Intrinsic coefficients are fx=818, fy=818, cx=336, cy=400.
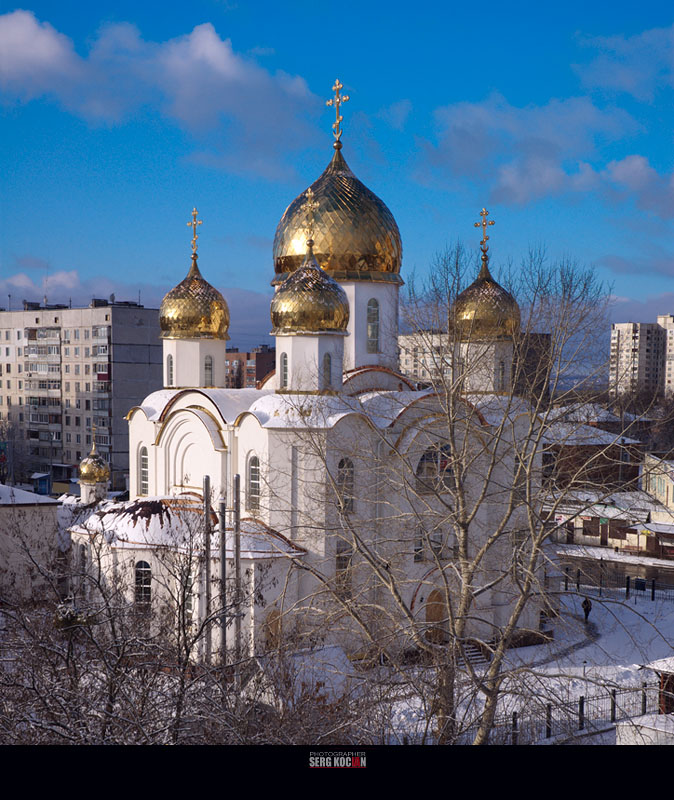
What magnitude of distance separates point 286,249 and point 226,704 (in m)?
11.2

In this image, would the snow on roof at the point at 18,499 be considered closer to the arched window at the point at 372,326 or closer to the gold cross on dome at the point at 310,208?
the arched window at the point at 372,326

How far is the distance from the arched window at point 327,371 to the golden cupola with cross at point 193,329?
3.64 m

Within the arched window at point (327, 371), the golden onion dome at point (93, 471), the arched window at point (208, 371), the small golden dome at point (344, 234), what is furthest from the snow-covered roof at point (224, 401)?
the small golden dome at point (344, 234)

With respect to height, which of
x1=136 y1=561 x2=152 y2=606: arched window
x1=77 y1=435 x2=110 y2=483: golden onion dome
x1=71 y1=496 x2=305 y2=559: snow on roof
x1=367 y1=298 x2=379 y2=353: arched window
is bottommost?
x1=136 y1=561 x2=152 y2=606: arched window

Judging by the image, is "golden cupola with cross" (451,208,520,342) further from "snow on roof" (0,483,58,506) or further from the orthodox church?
"snow on roof" (0,483,58,506)

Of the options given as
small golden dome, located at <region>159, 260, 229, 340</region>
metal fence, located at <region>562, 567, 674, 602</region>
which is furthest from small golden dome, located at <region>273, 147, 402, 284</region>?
metal fence, located at <region>562, 567, 674, 602</region>

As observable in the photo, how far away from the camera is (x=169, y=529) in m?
12.5

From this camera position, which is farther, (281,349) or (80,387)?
(80,387)

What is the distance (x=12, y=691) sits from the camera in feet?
18.8

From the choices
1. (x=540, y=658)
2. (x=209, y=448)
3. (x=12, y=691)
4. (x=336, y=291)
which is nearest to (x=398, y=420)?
(x=336, y=291)

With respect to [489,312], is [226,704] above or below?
below

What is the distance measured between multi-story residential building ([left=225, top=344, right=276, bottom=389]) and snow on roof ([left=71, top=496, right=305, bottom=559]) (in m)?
27.2

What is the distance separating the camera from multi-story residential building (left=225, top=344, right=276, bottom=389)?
139ft
